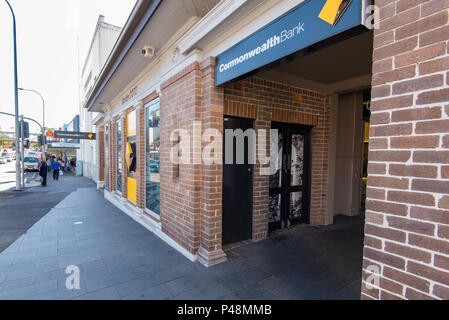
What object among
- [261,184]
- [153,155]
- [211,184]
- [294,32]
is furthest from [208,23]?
[153,155]

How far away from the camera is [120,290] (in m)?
2.98

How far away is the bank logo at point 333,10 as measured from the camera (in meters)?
1.80

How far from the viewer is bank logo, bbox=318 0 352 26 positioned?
1.80 m

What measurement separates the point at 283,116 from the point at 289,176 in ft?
4.55

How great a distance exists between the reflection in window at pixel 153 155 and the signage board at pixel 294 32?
2.91 m

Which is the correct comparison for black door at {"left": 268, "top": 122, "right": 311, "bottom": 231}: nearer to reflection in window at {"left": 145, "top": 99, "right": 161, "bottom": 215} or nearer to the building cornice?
the building cornice

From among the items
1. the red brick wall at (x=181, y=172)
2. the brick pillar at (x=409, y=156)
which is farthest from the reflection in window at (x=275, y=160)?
the brick pillar at (x=409, y=156)

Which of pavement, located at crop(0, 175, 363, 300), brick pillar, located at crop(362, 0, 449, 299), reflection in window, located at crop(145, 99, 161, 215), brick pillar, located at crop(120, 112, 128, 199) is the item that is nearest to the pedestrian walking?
brick pillar, located at crop(120, 112, 128, 199)

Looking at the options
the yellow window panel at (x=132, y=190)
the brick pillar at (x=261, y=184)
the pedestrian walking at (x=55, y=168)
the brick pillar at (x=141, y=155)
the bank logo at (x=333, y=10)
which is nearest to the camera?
the bank logo at (x=333, y=10)

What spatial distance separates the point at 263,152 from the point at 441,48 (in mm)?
3280

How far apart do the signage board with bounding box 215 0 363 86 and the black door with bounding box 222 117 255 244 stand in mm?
1282

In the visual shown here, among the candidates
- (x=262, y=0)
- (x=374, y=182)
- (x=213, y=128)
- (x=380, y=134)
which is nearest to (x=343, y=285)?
(x=374, y=182)

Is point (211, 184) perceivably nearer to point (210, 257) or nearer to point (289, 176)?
point (210, 257)

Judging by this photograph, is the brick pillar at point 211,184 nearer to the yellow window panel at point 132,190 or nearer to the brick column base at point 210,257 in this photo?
the brick column base at point 210,257
